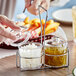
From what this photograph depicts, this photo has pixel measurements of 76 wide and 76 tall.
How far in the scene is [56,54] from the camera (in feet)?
3.63

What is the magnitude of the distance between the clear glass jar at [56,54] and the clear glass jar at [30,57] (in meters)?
0.04

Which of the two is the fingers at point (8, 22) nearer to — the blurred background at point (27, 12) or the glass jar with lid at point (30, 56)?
the glass jar with lid at point (30, 56)

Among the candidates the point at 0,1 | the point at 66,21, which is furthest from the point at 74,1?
the point at 0,1

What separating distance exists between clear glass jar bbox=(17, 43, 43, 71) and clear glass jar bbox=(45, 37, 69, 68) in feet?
0.13

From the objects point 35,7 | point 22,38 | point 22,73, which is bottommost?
point 22,73

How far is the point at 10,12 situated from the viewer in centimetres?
209

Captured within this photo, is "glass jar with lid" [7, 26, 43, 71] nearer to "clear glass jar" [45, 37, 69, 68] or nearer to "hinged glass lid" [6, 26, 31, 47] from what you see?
"clear glass jar" [45, 37, 69, 68]

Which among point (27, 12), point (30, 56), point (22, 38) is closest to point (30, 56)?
point (30, 56)

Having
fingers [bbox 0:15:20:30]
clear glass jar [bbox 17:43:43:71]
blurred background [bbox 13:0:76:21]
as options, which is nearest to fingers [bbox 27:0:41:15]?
fingers [bbox 0:15:20:30]

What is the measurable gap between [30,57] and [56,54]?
0.11 metres

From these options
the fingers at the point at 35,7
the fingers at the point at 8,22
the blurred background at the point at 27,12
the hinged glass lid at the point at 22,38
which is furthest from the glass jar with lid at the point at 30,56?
the blurred background at the point at 27,12

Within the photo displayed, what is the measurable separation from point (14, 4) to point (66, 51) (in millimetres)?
1039

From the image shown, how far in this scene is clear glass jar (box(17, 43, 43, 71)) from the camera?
1.07m

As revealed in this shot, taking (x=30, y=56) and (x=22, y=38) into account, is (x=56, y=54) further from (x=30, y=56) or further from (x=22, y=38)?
(x=22, y=38)
